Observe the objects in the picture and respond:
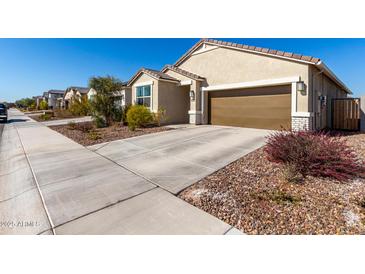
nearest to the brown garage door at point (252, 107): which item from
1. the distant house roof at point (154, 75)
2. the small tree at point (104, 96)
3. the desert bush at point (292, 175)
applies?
the distant house roof at point (154, 75)

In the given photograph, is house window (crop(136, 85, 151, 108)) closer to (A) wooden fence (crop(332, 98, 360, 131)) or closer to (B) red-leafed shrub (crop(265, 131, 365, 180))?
(B) red-leafed shrub (crop(265, 131, 365, 180))

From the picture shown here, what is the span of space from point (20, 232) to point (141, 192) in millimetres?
1799

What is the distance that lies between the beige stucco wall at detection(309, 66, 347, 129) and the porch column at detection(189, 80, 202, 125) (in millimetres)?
6748

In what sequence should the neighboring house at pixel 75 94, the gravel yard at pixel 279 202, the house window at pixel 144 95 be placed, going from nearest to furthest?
the gravel yard at pixel 279 202 → the house window at pixel 144 95 → the neighboring house at pixel 75 94

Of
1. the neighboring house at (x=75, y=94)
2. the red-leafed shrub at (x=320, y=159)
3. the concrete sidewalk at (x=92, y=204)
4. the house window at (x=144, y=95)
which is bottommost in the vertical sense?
the concrete sidewalk at (x=92, y=204)

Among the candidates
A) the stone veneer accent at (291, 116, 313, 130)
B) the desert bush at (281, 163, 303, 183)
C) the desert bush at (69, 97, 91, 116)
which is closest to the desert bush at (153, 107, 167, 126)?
the stone veneer accent at (291, 116, 313, 130)

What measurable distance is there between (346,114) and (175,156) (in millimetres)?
12238

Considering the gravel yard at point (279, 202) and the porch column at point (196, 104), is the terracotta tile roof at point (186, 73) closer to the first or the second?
the porch column at point (196, 104)

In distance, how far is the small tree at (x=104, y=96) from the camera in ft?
43.1

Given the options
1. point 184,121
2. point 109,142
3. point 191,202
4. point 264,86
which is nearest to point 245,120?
point 264,86

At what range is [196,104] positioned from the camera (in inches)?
541

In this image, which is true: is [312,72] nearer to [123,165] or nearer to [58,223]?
[123,165]

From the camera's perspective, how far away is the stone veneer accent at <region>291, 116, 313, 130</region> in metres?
9.22

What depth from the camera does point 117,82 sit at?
1355cm
